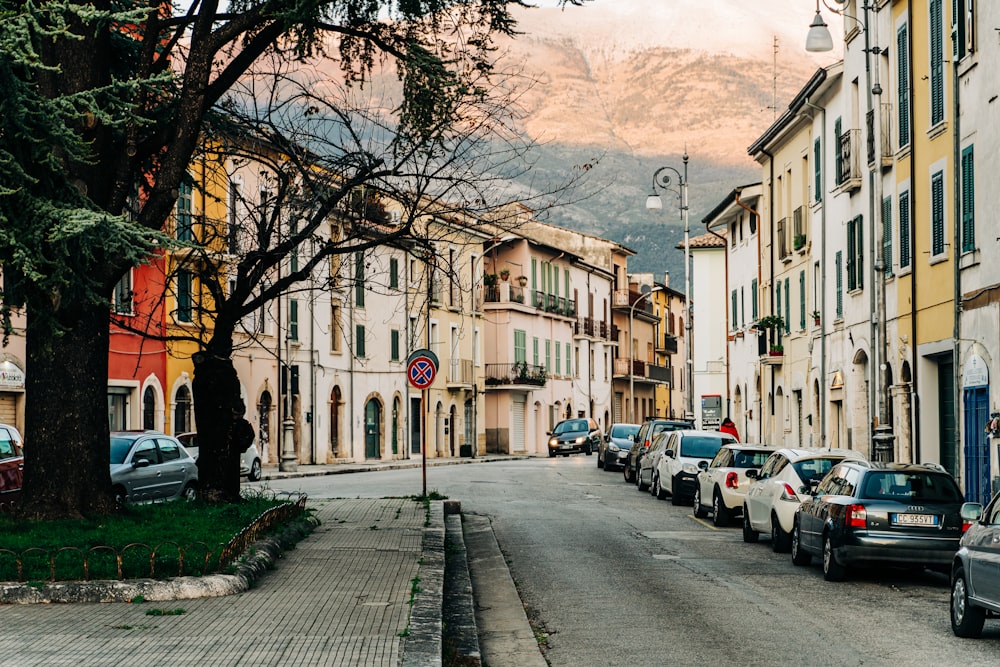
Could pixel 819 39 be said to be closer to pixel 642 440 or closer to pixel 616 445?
pixel 642 440

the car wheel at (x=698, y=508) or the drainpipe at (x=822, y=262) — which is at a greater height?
the drainpipe at (x=822, y=262)

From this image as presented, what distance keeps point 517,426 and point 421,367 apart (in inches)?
2166

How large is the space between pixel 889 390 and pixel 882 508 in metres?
14.0

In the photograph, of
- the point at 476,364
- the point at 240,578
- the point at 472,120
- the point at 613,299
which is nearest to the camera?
the point at 240,578

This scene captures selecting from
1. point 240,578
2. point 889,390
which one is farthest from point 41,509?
point 889,390

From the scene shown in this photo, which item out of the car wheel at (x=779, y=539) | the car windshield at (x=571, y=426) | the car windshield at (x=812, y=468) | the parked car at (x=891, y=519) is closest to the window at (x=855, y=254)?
the car windshield at (x=812, y=468)

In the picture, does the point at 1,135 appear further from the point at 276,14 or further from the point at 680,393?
the point at 680,393

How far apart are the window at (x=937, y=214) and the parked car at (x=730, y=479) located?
576 centimetres

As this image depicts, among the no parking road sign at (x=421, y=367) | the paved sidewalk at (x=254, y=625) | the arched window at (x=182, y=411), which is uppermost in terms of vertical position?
the no parking road sign at (x=421, y=367)

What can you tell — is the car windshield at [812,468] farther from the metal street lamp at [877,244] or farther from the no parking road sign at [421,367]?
the no parking road sign at [421,367]

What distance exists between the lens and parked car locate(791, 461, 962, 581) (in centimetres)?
1499

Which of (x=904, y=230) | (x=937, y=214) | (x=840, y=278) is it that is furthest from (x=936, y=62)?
(x=840, y=278)

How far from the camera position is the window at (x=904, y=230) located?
95.6ft

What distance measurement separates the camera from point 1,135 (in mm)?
13211
